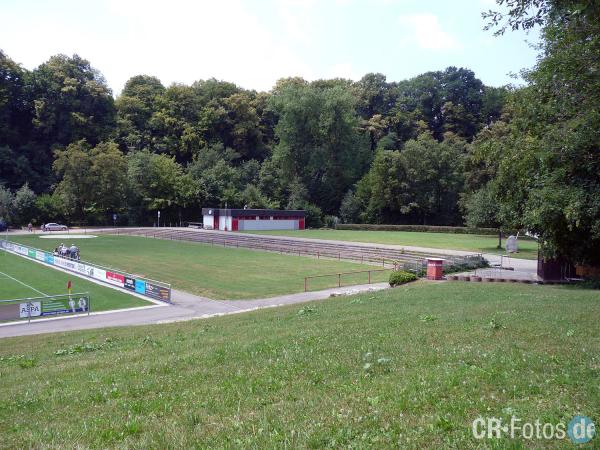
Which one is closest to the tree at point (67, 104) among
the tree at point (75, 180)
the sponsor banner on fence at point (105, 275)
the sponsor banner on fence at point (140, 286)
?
the tree at point (75, 180)

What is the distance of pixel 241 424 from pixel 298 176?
92.5m

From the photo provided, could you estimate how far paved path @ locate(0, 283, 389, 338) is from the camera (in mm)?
21859

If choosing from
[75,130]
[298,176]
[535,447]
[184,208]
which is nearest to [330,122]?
[298,176]

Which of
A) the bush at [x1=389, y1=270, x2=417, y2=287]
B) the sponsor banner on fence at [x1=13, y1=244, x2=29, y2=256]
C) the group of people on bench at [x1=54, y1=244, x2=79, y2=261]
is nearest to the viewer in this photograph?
the bush at [x1=389, y1=270, x2=417, y2=287]

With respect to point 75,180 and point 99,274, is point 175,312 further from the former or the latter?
point 75,180

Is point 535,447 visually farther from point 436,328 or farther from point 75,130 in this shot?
point 75,130

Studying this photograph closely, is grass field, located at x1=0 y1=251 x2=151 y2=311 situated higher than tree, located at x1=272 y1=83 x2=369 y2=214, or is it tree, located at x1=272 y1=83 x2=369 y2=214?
tree, located at x1=272 y1=83 x2=369 y2=214

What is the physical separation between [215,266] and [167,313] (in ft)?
51.2

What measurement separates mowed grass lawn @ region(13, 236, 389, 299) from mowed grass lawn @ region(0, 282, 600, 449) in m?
18.2

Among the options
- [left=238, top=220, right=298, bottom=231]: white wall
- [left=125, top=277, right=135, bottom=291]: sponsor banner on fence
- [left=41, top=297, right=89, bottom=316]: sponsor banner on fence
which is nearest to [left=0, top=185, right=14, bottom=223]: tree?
[left=238, top=220, right=298, bottom=231]: white wall

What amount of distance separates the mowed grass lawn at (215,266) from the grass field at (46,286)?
4224 mm

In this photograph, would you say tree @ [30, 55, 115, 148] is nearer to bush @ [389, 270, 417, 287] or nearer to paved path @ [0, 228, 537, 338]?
paved path @ [0, 228, 537, 338]

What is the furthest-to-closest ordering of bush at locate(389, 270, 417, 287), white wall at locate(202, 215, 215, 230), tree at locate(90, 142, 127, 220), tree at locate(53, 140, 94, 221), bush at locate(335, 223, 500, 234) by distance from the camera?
white wall at locate(202, 215, 215, 230), tree at locate(90, 142, 127, 220), tree at locate(53, 140, 94, 221), bush at locate(335, 223, 500, 234), bush at locate(389, 270, 417, 287)

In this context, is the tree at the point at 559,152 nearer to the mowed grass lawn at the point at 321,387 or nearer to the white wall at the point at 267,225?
the mowed grass lawn at the point at 321,387
